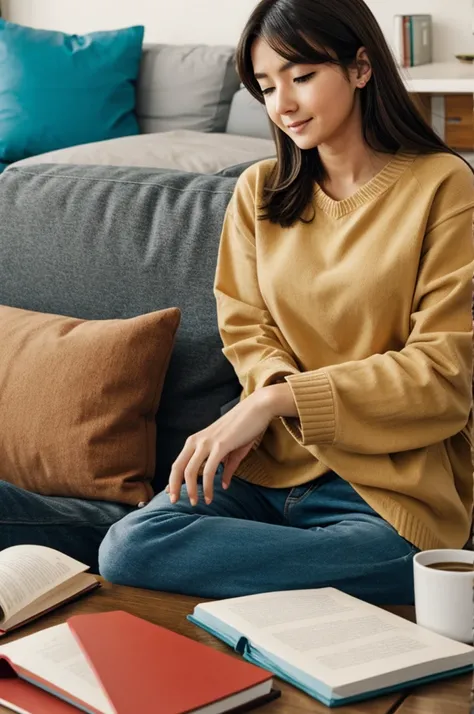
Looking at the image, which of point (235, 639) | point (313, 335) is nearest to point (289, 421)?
point (313, 335)

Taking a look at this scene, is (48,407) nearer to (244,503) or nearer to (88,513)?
(88,513)

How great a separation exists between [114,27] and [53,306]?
2480 millimetres

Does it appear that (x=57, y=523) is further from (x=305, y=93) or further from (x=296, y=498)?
(x=305, y=93)

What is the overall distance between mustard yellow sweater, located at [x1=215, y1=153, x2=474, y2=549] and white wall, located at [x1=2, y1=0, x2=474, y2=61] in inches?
86.8

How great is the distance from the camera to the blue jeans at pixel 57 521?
1.65 metres

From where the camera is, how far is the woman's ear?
1606mm

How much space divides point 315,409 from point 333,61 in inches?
19.9

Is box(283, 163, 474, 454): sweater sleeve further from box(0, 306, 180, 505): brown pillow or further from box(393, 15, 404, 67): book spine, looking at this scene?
box(393, 15, 404, 67): book spine

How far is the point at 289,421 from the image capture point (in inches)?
61.1

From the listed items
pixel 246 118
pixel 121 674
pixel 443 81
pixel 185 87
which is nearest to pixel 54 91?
pixel 185 87

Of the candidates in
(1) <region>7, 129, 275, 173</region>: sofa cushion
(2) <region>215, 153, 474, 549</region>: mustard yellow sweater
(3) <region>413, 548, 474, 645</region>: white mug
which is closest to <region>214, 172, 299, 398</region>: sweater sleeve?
(2) <region>215, 153, 474, 549</region>: mustard yellow sweater

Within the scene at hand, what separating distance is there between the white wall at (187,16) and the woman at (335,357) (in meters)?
2.16

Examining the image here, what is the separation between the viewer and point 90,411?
1784mm

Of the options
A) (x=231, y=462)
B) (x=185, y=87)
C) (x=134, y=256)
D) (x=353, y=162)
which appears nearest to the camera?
(x=231, y=462)
